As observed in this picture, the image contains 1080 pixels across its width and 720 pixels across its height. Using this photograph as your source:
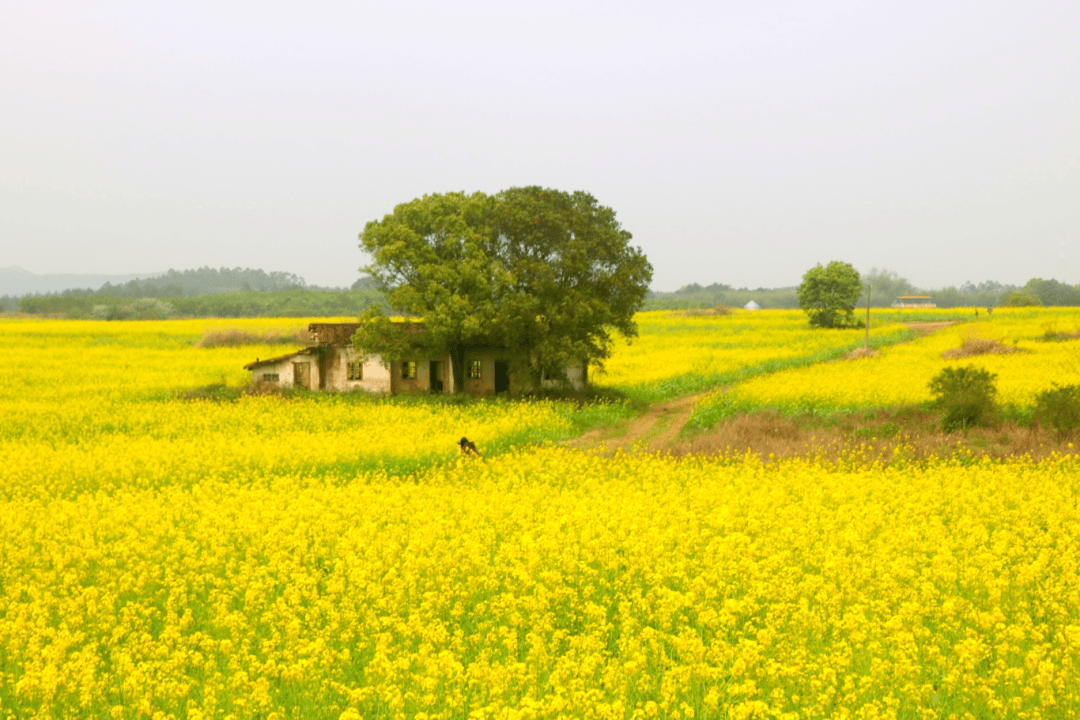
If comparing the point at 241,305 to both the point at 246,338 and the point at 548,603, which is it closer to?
the point at 246,338

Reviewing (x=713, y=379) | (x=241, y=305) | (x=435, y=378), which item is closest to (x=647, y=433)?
(x=435, y=378)

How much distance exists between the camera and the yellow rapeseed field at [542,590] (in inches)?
244

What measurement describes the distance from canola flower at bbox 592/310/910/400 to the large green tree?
507 cm

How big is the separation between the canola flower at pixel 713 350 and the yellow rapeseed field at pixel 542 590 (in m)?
19.3

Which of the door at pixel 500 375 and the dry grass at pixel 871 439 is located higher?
the door at pixel 500 375

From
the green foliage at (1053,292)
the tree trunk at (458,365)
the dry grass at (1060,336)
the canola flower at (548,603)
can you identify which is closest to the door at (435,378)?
the tree trunk at (458,365)

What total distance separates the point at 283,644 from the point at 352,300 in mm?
124076

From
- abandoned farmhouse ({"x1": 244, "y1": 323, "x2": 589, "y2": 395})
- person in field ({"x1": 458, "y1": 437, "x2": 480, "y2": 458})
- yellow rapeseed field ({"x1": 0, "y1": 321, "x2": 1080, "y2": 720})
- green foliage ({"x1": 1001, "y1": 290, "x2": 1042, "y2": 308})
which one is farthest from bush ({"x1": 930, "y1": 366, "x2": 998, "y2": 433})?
green foliage ({"x1": 1001, "y1": 290, "x2": 1042, "y2": 308})

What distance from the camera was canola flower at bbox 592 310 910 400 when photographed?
37.8 m

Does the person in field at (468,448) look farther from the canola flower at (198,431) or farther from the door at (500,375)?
the door at (500,375)

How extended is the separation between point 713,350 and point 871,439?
1290 inches

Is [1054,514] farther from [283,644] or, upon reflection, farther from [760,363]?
[760,363]

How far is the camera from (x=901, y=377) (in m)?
32.6

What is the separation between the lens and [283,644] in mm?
7832
